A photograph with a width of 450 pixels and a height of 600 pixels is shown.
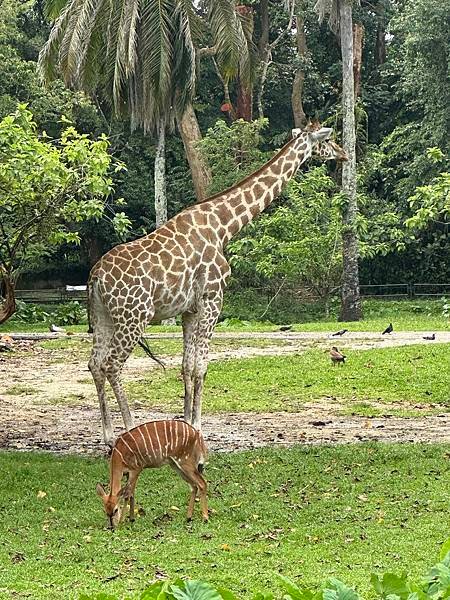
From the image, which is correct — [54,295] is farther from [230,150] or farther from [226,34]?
[226,34]

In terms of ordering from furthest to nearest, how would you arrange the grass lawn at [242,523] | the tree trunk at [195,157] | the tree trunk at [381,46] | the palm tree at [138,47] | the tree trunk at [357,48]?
the tree trunk at [381,46]
the tree trunk at [357,48]
the tree trunk at [195,157]
the palm tree at [138,47]
the grass lawn at [242,523]

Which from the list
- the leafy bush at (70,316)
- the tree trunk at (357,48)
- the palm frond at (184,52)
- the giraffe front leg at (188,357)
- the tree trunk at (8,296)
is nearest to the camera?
the tree trunk at (8,296)

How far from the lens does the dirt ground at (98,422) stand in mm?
12674

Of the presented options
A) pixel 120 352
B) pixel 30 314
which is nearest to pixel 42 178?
pixel 120 352

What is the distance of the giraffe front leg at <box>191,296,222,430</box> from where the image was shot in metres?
12.3

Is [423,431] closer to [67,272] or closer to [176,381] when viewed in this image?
[176,381]

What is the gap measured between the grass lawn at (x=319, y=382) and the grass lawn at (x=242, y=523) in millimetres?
4091

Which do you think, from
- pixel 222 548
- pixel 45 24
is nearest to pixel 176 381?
pixel 222 548

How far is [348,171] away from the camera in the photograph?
29.0 meters

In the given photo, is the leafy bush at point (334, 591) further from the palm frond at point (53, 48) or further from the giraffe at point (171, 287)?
the palm frond at point (53, 48)

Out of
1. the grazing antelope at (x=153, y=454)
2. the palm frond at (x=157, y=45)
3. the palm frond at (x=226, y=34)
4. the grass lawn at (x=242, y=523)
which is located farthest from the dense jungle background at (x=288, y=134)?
the grazing antelope at (x=153, y=454)

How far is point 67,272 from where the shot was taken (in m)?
42.2

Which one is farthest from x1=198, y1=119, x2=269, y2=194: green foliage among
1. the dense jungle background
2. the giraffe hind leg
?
the giraffe hind leg

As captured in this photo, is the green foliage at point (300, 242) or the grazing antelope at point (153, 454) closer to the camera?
the grazing antelope at point (153, 454)
